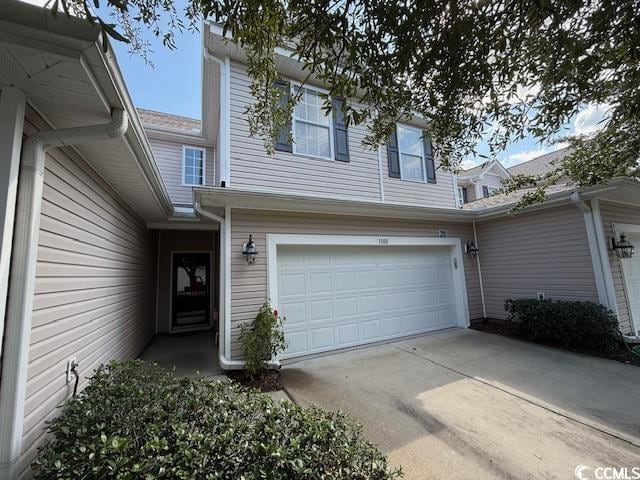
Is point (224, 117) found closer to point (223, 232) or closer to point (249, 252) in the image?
point (223, 232)

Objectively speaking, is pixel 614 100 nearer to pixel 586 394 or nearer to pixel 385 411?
pixel 586 394

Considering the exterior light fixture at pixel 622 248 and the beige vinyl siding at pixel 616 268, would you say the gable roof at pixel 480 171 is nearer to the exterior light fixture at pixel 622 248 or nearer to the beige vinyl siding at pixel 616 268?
the beige vinyl siding at pixel 616 268

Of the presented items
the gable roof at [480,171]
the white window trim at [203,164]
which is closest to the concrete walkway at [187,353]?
the white window trim at [203,164]

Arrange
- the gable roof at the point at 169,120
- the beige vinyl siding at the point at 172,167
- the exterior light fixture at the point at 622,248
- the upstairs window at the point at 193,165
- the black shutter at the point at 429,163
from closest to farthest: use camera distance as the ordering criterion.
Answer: the exterior light fixture at the point at 622,248
the black shutter at the point at 429,163
the beige vinyl siding at the point at 172,167
the upstairs window at the point at 193,165
the gable roof at the point at 169,120

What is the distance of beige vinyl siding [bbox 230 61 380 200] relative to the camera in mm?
5293

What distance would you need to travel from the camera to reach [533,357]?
486 cm

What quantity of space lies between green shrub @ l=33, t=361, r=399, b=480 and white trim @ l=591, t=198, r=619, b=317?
6427 mm

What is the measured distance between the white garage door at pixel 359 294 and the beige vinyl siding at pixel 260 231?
1.27ft

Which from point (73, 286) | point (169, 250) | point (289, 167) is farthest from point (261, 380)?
point (169, 250)

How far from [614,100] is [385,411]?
494 centimetres

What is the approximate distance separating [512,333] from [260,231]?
6035 mm

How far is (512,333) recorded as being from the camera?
629 centimetres

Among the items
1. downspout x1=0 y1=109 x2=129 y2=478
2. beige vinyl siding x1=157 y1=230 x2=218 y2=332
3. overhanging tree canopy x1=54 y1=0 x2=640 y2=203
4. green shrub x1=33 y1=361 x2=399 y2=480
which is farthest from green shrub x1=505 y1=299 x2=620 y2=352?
beige vinyl siding x1=157 y1=230 x2=218 y2=332

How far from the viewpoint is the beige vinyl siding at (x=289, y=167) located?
208 inches
